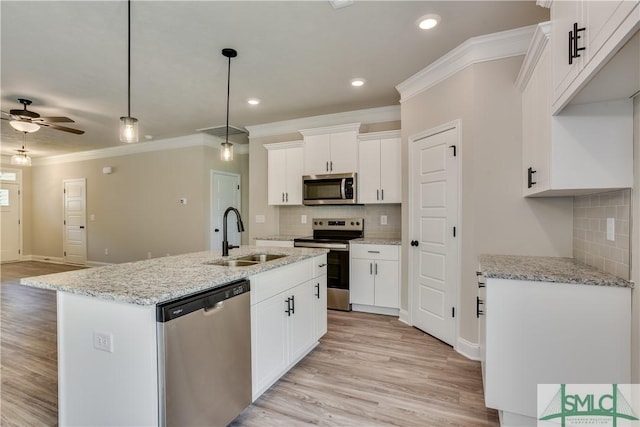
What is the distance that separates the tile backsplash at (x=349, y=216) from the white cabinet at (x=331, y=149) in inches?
24.9

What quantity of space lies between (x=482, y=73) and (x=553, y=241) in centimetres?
149

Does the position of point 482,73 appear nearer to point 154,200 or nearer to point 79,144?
point 154,200

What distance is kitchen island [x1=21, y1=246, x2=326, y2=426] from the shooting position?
4.54ft

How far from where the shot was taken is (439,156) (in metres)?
3.06

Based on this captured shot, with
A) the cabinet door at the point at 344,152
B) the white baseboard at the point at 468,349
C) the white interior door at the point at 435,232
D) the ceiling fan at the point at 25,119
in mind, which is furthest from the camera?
the cabinet door at the point at 344,152

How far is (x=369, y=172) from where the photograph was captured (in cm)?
406

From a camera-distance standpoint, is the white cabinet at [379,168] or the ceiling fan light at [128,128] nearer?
the ceiling fan light at [128,128]

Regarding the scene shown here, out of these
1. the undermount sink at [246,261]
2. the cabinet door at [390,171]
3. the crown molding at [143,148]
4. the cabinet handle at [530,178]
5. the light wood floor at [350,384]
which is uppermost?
the crown molding at [143,148]

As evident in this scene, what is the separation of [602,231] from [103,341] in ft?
9.07

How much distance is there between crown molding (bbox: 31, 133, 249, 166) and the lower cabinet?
4.24 m

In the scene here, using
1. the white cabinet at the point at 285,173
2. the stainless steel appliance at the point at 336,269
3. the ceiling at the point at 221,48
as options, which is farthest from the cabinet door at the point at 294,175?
the stainless steel appliance at the point at 336,269

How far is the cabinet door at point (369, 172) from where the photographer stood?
402 cm

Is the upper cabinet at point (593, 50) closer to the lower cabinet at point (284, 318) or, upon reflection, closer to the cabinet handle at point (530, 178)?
the cabinet handle at point (530, 178)

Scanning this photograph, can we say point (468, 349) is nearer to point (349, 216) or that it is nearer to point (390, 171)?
point (390, 171)
